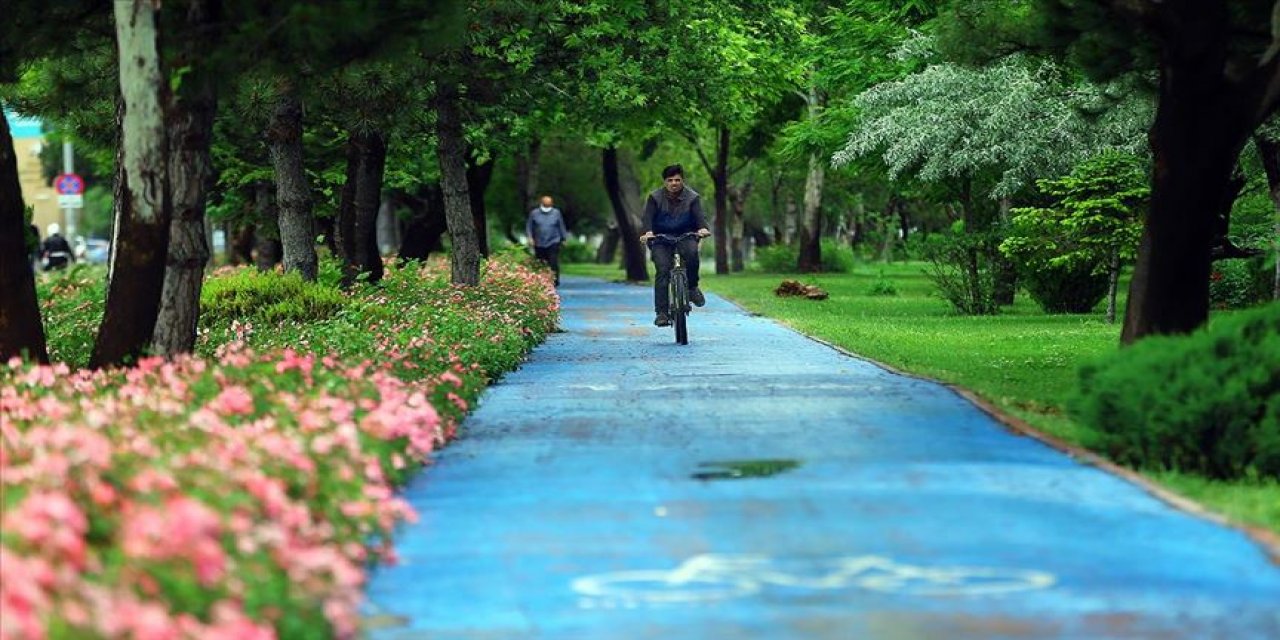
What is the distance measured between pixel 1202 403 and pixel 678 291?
42.3 feet

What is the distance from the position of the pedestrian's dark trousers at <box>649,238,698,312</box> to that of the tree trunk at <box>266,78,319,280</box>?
5052 millimetres

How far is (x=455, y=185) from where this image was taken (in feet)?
99.7

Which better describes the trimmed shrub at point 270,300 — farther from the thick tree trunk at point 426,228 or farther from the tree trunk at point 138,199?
the thick tree trunk at point 426,228

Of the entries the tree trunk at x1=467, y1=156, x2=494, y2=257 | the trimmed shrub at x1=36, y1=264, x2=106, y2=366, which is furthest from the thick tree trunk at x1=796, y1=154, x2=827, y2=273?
the trimmed shrub at x1=36, y1=264, x2=106, y2=366

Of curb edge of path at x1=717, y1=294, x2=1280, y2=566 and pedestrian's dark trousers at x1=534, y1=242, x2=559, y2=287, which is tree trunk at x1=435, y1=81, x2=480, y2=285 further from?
pedestrian's dark trousers at x1=534, y1=242, x2=559, y2=287

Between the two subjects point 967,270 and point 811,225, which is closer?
A: point 967,270

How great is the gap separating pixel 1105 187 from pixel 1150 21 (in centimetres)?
1592

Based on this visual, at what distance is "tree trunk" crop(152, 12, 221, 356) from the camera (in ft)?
51.5

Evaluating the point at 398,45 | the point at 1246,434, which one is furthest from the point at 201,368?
the point at 1246,434

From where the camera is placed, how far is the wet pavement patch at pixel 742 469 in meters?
11.7

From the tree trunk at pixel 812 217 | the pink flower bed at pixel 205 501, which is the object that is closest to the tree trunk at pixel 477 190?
the tree trunk at pixel 812 217

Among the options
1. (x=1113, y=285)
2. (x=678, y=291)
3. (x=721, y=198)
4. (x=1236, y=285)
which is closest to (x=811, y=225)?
(x=721, y=198)

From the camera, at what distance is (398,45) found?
1588 cm

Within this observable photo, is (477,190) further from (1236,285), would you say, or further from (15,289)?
(15,289)
